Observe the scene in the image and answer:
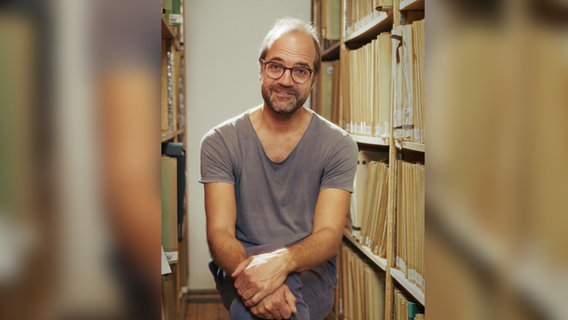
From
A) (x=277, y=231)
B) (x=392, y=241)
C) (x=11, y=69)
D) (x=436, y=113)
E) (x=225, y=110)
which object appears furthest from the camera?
(x=225, y=110)

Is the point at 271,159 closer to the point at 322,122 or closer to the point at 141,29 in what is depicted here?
the point at 322,122

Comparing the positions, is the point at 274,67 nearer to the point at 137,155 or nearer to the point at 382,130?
the point at 382,130

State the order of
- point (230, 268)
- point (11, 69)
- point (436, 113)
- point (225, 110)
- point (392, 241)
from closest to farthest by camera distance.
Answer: point (11, 69), point (436, 113), point (230, 268), point (392, 241), point (225, 110)

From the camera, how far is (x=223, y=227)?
147 centimetres

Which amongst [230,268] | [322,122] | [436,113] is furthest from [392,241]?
[436,113]

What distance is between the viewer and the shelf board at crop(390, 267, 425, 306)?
1.42 meters

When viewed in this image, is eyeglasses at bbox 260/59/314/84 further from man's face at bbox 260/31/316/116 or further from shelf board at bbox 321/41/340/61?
shelf board at bbox 321/41/340/61

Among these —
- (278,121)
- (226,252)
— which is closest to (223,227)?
(226,252)

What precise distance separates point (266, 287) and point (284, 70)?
0.65 metres

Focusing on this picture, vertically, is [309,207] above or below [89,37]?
below

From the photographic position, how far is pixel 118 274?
1.02ft

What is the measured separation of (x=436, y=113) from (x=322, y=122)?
127 cm

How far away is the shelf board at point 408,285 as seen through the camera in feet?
4.67

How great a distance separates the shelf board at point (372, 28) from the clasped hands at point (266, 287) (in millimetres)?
892
